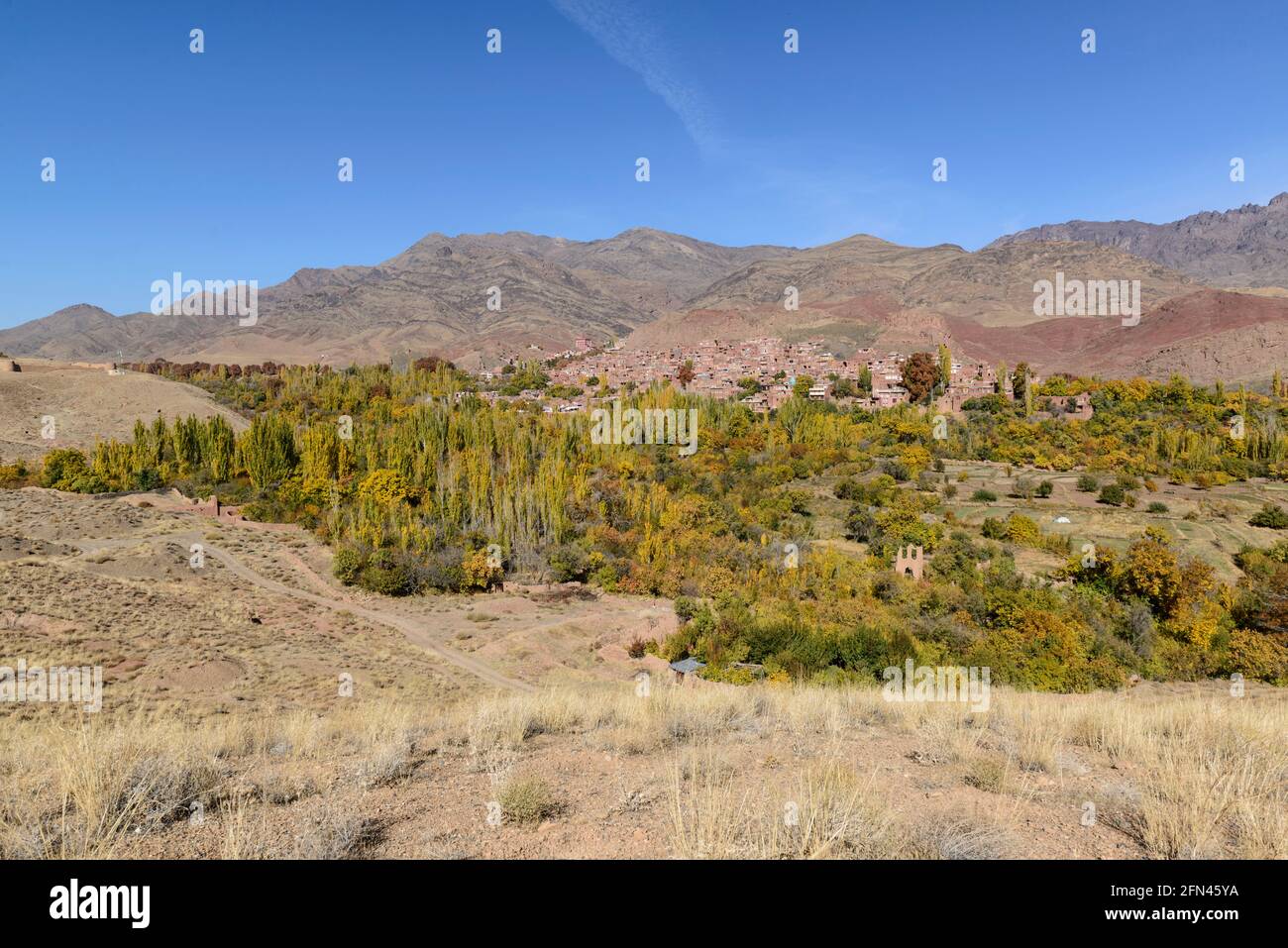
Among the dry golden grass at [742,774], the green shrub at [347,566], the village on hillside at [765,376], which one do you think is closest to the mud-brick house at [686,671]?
the dry golden grass at [742,774]

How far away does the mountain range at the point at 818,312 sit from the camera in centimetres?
7688

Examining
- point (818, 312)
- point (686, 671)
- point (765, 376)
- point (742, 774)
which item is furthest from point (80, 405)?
point (818, 312)

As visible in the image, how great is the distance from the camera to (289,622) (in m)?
17.8

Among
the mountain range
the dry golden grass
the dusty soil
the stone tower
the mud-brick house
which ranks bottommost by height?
the mud-brick house

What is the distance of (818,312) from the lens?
315ft

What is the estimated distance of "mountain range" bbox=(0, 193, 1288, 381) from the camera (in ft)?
252

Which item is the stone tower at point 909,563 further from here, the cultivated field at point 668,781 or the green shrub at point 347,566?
the green shrub at point 347,566

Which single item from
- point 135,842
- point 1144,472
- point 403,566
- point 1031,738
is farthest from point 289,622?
point 1144,472

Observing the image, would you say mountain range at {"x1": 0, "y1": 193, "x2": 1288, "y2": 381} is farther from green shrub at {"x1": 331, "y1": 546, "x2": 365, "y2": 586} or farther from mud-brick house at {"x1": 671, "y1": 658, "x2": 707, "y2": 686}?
mud-brick house at {"x1": 671, "y1": 658, "x2": 707, "y2": 686}

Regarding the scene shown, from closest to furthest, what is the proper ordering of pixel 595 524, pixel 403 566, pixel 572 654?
pixel 572 654 < pixel 403 566 < pixel 595 524

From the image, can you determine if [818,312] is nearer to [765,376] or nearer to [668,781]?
[765,376]

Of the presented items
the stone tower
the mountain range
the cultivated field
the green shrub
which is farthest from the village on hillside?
the cultivated field

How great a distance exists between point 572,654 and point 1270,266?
218 meters
